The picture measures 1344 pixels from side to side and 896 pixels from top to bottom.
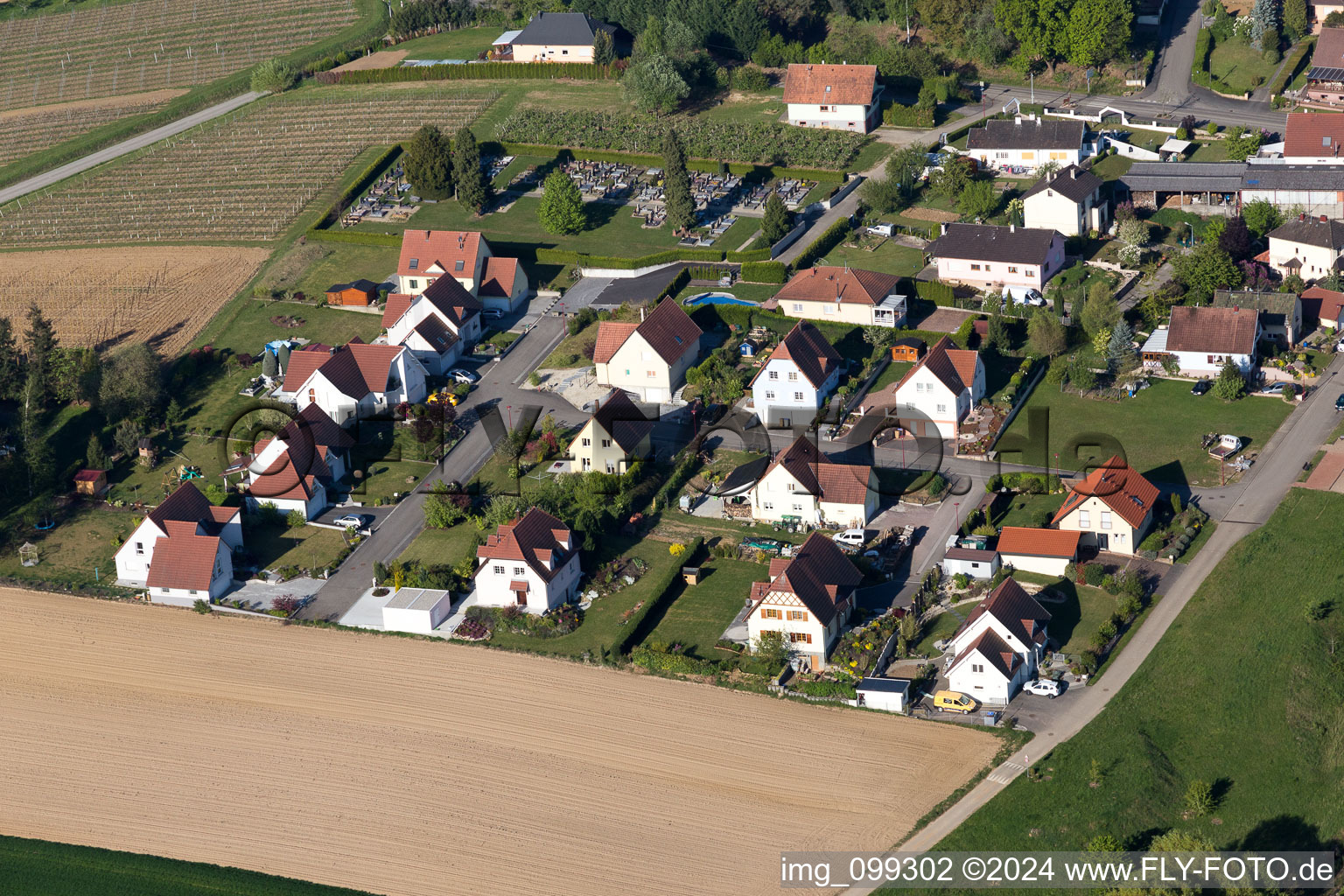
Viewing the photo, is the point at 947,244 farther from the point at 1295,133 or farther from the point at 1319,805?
the point at 1319,805

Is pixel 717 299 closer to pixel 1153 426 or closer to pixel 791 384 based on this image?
pixel 791 384

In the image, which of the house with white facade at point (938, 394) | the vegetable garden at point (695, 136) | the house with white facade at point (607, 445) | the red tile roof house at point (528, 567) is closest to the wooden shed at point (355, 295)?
the house with white facade at point (607, 445)

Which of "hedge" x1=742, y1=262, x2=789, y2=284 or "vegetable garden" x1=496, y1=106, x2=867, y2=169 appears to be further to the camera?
"vegetable garden" x1=496, y1=106, x2=867, y2=169

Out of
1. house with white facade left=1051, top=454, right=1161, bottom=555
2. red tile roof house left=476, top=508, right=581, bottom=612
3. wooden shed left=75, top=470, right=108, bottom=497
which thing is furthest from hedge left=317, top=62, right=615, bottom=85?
house with white facade left=1051, top=454, right=1161, bottom=555

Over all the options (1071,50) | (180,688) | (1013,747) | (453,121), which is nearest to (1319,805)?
(1013,747)

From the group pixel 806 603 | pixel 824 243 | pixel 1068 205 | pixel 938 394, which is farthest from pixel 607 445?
pixel 1068 205

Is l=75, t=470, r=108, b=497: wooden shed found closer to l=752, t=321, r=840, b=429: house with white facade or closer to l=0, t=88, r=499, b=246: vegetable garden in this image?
l=0, t=88, r=499, b=246: vegetable garden

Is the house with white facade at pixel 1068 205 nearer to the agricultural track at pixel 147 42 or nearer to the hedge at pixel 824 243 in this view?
the hedge at pixel 824 243
